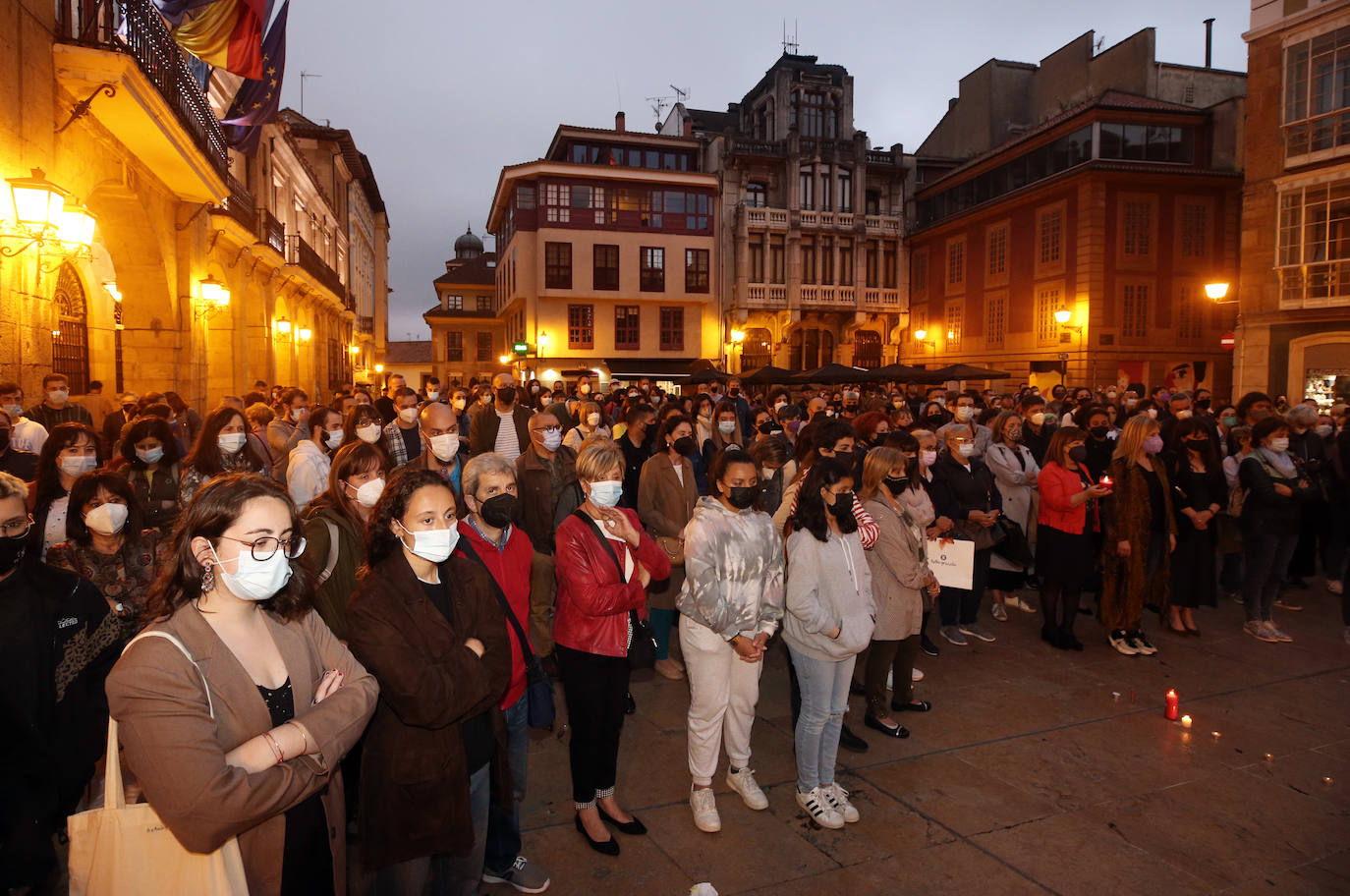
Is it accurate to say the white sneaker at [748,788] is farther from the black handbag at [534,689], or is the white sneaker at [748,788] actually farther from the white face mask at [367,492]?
the white face mask at [367,492]

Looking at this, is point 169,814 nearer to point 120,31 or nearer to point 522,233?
point 120,31

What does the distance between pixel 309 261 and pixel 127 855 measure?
25479 millimetres

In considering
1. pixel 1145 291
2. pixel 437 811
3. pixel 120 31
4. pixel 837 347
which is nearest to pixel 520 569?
pixel 437 811

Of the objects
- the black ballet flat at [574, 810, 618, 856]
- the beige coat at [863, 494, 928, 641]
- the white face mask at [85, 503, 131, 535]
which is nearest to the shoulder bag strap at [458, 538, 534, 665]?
the black ballet flat at [574, 810, 618, 856]

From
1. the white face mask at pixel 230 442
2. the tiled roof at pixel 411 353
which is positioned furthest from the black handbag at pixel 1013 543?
the tiled roof at pixel 411 353

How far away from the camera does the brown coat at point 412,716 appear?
8.43ft

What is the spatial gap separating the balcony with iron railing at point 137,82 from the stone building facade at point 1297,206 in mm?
24257

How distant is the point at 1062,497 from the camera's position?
259 inches

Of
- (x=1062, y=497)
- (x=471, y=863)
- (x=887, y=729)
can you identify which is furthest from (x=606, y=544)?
(x=1062, y=497)

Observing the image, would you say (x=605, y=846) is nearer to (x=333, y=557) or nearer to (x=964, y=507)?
(x=333, y=557)

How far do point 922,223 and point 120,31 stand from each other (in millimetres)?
32860

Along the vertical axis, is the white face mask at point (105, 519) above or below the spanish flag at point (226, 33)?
below

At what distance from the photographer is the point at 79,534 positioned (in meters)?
4.00

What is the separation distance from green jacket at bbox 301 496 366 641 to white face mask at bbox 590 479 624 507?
44.9 inches
